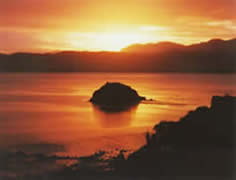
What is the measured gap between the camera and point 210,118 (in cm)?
568

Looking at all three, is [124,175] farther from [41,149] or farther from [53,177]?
[41,149]

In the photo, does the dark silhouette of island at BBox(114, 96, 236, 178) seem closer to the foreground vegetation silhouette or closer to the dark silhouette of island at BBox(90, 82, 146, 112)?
the foreground vegetation silhouette

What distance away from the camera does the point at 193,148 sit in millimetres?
5074

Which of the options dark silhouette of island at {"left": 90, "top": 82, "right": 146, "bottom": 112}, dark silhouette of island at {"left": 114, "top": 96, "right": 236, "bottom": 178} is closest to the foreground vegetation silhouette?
dark silhouette of island at {"left": 114, "top": 96, "right": 236, "bottom": 178}

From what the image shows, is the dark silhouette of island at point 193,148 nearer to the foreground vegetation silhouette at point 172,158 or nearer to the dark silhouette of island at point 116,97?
the foreground vegetation silhouette at point 172,158

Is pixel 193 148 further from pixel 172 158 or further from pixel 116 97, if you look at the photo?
pixel 116 97

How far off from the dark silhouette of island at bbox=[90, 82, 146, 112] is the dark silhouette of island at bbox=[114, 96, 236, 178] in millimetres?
9823

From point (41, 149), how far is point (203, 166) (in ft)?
11.0

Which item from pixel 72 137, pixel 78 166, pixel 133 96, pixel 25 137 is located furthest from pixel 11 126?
pixel 133 96

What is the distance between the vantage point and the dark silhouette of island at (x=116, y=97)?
627 inches

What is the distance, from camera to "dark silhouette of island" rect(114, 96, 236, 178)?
432 centimetres

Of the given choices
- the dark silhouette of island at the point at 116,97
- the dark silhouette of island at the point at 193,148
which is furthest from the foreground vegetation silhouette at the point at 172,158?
the dark silhouette of island at the point at 116,97

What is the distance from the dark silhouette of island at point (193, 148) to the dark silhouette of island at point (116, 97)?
982 centimetres

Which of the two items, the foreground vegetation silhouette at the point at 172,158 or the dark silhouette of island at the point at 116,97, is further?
the dark silhouette of island at the point at 116,97
